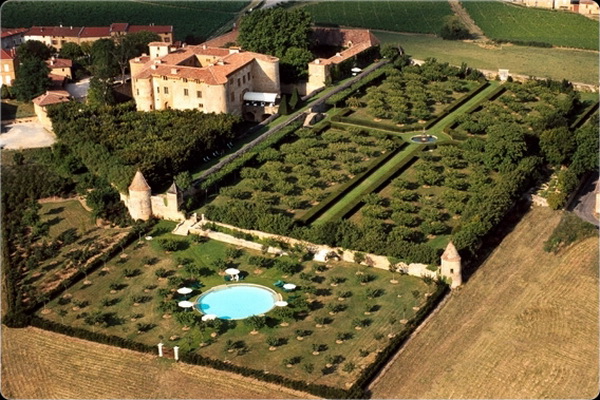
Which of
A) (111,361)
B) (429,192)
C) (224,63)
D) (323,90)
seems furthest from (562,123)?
(111,361)

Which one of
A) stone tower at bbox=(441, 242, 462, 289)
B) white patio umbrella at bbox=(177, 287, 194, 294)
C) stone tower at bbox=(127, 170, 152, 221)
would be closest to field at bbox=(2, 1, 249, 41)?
stone tower at bbox=(127, 170, 152, 221)

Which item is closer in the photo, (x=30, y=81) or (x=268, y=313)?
(x=268, y=313)

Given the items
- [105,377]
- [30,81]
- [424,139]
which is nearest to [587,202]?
[424,139]

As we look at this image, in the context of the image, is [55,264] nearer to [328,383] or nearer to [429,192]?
[328,383]

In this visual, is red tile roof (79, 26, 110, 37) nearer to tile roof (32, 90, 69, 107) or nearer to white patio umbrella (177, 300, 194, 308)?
tile roof (32, 90, 69, 107)

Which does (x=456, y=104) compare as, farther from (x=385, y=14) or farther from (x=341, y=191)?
(x=385, y=14)

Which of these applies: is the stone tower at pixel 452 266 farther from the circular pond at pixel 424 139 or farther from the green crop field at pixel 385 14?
the green crop field at pixel 385 14
